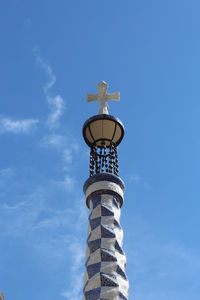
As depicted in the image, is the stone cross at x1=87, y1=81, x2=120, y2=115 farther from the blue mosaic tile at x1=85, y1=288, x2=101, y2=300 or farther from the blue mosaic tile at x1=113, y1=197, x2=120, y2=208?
the blue mosaic tile at x1=85, y1=288, x2=101, y2=300

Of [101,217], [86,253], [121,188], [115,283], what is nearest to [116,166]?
[121,188]

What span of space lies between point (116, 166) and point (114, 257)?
150 centimetres

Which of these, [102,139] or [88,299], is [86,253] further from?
[102,139]

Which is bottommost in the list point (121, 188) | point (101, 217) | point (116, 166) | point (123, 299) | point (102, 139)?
point (123, 299)

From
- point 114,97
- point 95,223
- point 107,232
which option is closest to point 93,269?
point 107,232

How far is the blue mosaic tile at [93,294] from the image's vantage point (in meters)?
4.81

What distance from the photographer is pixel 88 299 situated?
192 inches

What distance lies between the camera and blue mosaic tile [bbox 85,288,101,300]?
4815 millimetres

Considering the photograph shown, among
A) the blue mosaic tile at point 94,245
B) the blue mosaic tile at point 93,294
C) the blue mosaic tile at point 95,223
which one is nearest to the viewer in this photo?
the blue mosaic tile at point 93,294

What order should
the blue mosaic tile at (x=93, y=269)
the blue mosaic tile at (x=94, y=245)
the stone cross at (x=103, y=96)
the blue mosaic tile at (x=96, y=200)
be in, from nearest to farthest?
the blue mosaic tile at (x=93, y=269), the blue mosaic tile at (x=94, y=245), the blue mosaic tile at (x=96, y=200), the stone cross at (x=103, y=96)

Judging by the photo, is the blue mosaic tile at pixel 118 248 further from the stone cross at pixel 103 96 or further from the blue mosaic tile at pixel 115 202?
the stone cross at pixel 103 96

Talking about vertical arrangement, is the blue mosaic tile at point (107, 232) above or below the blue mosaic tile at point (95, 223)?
below

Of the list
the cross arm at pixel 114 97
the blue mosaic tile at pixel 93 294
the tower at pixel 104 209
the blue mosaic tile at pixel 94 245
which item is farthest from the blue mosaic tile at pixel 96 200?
the cross arm at pixel 114 97

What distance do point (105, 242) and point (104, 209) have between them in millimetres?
478
